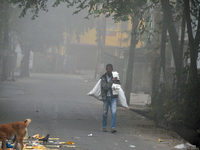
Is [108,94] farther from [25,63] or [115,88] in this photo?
[25,63]

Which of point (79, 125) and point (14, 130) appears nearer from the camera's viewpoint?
point (14, 130)

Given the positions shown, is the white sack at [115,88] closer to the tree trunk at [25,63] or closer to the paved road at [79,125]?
the paved road at [79,125]

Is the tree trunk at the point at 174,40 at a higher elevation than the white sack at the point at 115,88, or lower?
higher

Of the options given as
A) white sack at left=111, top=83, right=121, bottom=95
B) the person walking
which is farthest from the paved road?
white sack at left=111, top=83, right=121, bottom=95

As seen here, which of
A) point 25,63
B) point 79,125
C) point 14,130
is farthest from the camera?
point 25,63

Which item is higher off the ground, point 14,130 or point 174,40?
point 174,40

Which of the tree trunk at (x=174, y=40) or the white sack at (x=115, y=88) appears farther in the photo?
the tree trunk at (x=174, y=40)

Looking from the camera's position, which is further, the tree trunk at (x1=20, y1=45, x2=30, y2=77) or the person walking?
the tree trunk at (x1=20, y1=45, x2=30, y2=77)

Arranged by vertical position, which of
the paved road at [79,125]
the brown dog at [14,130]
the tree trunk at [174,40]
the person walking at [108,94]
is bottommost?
the paved road at [79,125]

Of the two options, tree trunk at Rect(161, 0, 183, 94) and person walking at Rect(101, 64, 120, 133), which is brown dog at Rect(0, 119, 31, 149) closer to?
Answer: person walking at Rect(101, 64, 120, 133)

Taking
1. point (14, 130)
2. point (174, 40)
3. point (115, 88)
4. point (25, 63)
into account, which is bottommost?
point (14, 130)

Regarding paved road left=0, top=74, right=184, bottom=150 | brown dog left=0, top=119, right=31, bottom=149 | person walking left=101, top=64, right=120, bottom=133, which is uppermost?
person walking left=101, top=64, right=120, bottom=133

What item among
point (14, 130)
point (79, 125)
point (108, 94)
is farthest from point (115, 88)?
point (14, 130)

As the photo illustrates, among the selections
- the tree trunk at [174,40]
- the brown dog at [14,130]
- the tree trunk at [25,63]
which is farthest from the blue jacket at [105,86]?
the tree trunk at [25,63]
